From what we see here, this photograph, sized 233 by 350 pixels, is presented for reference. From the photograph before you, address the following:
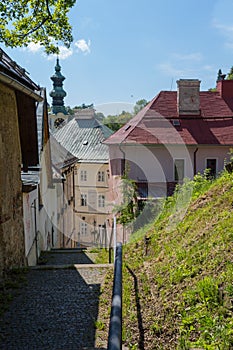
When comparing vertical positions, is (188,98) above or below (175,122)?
above

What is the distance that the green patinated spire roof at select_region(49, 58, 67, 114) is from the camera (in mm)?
40250

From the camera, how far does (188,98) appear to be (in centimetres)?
2064

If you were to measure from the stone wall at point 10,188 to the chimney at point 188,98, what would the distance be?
14241 millimetres

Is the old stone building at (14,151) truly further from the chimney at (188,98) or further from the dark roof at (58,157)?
the chimney at (188,98)

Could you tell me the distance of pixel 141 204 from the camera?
1277 centimetres

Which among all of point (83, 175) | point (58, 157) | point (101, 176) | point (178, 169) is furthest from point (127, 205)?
point (83, 175)

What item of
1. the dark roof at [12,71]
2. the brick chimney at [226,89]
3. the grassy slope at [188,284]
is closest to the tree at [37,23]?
the dark roof at [12,71]

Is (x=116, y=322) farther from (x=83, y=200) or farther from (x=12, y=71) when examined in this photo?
(x=83, y=200)

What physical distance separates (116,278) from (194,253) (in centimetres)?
174

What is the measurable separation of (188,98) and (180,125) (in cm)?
185

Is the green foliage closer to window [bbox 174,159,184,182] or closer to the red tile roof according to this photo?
the red tile roof

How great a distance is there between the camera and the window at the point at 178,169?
61.0 feet

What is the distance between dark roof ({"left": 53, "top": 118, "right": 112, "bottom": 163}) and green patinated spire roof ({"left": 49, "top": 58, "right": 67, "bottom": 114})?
10184 mm

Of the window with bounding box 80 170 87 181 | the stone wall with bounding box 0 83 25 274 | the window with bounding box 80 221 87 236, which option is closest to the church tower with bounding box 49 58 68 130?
the window with bounding box 80 170 87 181
